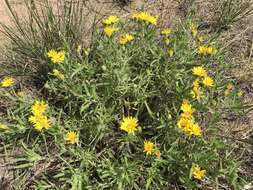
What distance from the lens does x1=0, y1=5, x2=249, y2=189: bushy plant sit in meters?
2.31

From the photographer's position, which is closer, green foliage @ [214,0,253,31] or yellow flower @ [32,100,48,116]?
yellow flower @ [32,100,48,116]

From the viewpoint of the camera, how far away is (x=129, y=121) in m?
2.33

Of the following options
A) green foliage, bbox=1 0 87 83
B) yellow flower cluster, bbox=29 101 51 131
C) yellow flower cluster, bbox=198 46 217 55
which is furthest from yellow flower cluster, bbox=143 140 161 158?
green foliage, bbox=1 0 87 83

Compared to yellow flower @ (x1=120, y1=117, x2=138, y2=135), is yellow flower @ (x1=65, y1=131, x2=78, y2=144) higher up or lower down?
lower down

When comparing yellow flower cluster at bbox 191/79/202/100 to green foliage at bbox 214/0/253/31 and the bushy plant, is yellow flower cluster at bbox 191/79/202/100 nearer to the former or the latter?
the bushy plant

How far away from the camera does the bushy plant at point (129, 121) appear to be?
7.57 feet

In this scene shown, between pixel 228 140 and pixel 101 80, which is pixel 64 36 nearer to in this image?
pixel 101 80

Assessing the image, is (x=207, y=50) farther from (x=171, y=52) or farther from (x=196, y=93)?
(x=196, y=93)

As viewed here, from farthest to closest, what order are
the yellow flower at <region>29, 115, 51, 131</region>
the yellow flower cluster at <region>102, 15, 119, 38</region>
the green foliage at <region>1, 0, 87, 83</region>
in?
the green foliage at <region>1, 0, 87, 83</region>
the yellow flower cluster at <region>102, 15, 119, 38</region>
the yellow flower at <region>29, 115, 51, 131</region>

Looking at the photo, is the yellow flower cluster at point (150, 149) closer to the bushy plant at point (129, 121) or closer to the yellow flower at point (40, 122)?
the bushy plant at point (129, 121)

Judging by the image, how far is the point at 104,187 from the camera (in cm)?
230

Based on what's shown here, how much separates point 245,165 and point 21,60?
1556mm

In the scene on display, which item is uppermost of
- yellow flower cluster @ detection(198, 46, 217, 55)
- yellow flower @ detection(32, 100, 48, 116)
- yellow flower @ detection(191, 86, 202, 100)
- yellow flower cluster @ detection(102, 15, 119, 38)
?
yellow flower cluster @ detection(102, 15, 119, 38)

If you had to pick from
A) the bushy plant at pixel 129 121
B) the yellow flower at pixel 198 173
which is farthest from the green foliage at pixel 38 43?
the yellow flower at pixel 198 173
